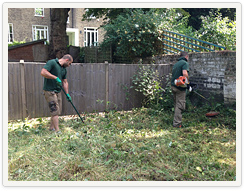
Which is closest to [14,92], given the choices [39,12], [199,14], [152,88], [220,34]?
[152,88]

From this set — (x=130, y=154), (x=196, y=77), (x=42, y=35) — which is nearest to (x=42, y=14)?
(x=42, y=35)

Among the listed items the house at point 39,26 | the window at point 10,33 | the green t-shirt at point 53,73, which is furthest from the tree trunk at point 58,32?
the window at point 10,33

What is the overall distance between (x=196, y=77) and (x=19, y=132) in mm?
5834

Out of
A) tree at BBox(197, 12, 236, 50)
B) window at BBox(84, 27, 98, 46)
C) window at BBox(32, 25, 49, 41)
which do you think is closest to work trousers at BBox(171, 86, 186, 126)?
tree at BBox(197, 12, 236, 50)

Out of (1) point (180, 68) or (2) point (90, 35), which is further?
(2) point (90, 35)

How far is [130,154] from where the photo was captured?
388 centimetres

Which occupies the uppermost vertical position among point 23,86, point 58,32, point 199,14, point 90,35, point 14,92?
point 199,14

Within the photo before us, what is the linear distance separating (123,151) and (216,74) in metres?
4.63

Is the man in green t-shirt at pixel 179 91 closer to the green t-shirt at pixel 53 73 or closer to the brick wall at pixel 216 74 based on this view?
the brick wall at pixel 216 74

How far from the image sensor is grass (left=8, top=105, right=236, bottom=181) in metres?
3.33

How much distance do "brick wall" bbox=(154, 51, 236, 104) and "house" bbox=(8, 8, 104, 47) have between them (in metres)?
15.0

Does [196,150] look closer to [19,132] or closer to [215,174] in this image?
[215,174]

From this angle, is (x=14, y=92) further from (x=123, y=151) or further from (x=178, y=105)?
(x=178, y=105)

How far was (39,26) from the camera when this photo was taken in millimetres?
22719
